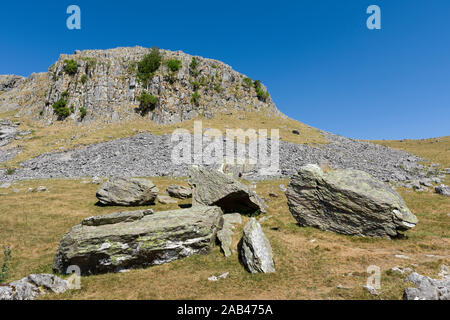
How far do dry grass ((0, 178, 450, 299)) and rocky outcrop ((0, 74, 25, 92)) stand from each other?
12163cm

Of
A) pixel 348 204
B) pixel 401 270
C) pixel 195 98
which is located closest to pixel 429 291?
pixel 401 270

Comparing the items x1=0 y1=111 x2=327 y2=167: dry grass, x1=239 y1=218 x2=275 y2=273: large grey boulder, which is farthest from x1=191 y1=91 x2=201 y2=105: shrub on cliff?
x1=239 y1=218 x2=275 y2=273: large grey boulder

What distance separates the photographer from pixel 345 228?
49.5ft

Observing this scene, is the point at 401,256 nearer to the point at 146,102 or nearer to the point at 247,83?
the point at 146,102

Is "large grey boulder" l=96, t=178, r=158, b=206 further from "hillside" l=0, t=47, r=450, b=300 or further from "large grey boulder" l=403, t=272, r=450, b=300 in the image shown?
"large grey boulder" l=403, t=272, r=450, b=300

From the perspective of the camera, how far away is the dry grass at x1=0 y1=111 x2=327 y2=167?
50.8 metres

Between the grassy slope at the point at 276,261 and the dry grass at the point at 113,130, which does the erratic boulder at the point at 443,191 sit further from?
the dry grass at the point at 113,130

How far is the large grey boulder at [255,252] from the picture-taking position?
11.0 metres

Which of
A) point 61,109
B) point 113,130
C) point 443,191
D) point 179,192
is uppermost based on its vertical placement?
point 61,109

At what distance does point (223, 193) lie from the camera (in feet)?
61.8

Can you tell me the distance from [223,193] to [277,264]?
823 cm

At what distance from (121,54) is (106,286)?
284ft
